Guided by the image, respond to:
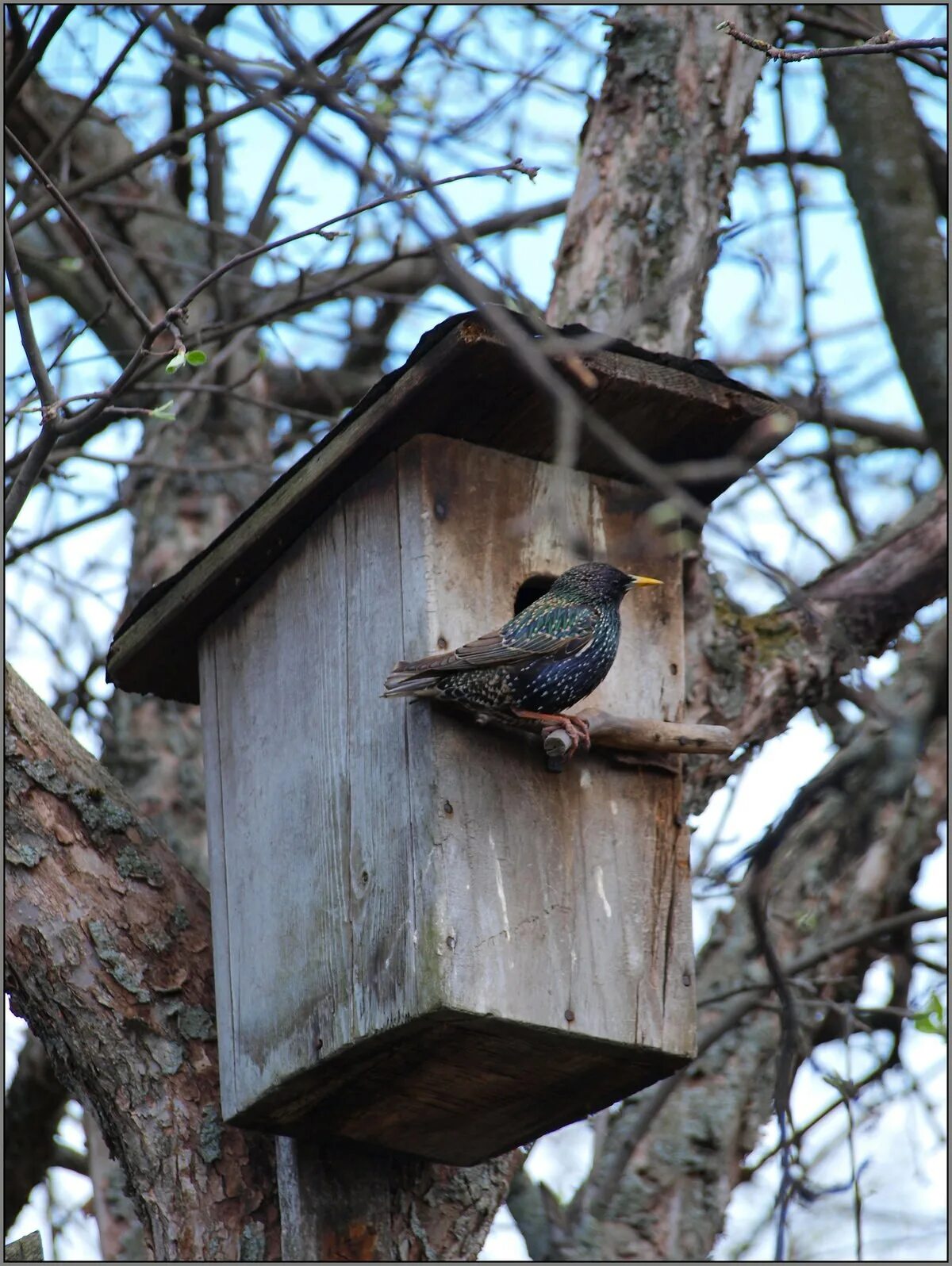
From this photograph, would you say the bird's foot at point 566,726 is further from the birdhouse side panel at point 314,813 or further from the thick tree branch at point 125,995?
the thick tree branch at point 125,995

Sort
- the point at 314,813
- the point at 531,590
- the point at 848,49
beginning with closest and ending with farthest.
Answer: the point at 848,49 < the point at 314,813 < the point at 531,590

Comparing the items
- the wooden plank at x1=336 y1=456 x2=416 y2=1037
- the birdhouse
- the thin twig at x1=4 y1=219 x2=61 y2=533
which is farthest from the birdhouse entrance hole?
the thin twig at x1=4 y1=219 x2=61 y2=533

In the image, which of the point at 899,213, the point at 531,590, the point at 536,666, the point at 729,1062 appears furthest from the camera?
the point at 729,1062

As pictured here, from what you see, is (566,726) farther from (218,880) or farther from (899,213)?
(899,213)

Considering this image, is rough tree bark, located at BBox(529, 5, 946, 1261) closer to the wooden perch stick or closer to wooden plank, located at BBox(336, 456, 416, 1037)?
the wooden perch stick

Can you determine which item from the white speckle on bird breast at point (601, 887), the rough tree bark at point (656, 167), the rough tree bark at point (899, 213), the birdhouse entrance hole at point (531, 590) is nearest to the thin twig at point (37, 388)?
the birdhouse entrance hole at point (531, 590)

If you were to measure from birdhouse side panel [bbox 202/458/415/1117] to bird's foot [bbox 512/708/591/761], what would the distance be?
0.23m

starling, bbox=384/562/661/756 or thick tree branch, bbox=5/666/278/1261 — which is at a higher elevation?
starling, bbox=384/562/661/756

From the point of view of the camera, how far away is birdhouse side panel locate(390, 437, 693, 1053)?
2.93m

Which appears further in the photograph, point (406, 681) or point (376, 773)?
point (376, 773)

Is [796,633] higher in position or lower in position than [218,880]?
higher

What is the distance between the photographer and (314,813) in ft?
10.6

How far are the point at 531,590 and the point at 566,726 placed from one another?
0.49 metres

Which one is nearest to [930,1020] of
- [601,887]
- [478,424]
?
[601,887]
